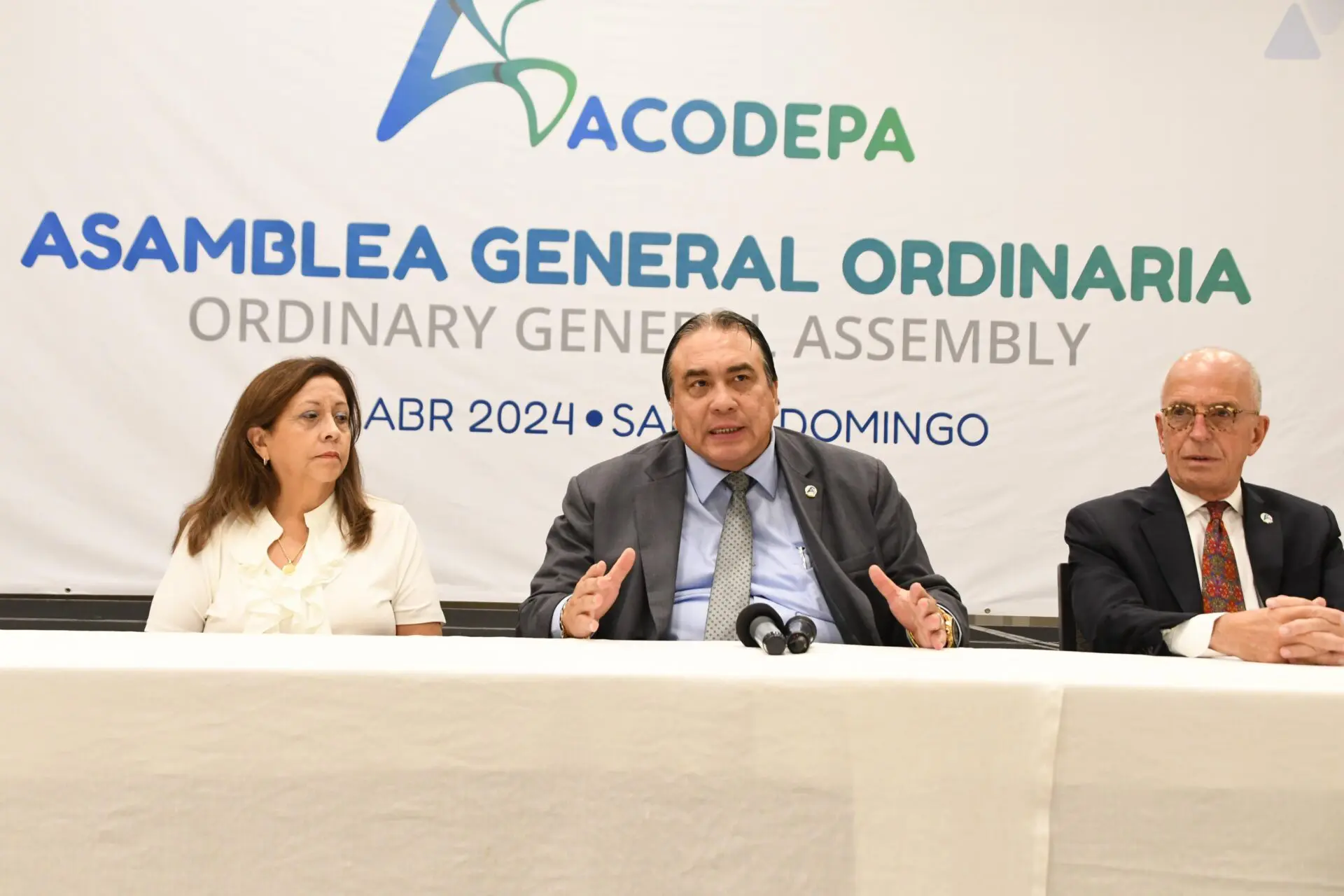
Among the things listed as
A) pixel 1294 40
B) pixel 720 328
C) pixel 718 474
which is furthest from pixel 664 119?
pixel 1294 40

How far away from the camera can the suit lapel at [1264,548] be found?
2104 mm

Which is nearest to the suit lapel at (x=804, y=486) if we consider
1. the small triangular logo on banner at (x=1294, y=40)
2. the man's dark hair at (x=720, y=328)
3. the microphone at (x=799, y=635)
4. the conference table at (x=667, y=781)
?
the man's dark hair at (x=720, y=328)

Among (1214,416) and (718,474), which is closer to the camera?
(718,474)

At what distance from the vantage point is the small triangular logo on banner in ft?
10.1

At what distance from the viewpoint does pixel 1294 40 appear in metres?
3.07

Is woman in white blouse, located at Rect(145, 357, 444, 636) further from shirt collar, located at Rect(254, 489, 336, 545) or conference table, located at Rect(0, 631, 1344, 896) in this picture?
conference table, located at Rect(0, 631, 1344, 896)

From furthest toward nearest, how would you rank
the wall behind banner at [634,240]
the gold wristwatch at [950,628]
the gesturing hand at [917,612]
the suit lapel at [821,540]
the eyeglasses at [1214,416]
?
the wall behind banner at [634,240] < the eyeglasses at [1214,416] < the suit lapel at [821,540] < the gold wristwatch at [950,628] < the gesturing hand at [917,612]

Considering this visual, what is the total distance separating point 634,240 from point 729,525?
1.20 metres

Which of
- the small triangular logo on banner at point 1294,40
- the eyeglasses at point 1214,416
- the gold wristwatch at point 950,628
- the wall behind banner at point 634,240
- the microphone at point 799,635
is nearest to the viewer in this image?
the microphone at point 799,635

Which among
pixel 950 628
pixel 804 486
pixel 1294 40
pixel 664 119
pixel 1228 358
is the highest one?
pixel 1294 40

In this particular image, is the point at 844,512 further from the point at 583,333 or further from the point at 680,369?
the point at 583,333

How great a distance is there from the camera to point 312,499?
2277mm

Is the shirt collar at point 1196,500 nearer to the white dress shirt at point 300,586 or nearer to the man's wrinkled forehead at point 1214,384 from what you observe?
the man's wrinkled forehead at point 1214,384

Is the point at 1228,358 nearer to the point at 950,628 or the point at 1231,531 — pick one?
the point at 1231,531
